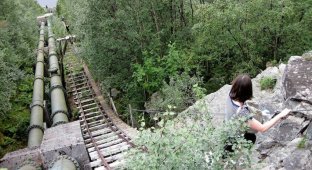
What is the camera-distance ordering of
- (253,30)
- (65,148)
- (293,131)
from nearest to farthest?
→ (293,131), (65,148), (253,30)

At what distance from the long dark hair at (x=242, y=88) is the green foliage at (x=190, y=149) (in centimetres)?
40

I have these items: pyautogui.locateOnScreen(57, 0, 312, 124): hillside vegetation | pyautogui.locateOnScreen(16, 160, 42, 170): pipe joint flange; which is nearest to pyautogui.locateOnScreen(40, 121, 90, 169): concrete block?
pyautogui.locateOnScreen(16, 160, 42, 170): pipe joint flange

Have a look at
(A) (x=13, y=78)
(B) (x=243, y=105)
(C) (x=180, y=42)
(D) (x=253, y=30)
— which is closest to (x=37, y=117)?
(A) (x=13, y=78)

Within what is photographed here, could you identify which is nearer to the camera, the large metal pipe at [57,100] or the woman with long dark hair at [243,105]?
the woman with long dark hair at [243,105]

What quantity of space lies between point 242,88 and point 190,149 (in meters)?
1.25

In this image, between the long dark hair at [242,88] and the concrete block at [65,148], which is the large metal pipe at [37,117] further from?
the long dark hair at [242,88]

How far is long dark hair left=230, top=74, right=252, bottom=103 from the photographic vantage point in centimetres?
557

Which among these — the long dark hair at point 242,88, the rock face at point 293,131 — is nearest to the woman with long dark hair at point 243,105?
the long dark hair at point 242,88

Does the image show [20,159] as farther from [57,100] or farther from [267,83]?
[267,83]

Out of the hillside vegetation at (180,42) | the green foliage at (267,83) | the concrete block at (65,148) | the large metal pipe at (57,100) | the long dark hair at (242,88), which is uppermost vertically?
the hillside vegetation at (180,42)

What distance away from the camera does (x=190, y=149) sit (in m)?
5.84

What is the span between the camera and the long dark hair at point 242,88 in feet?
18.3

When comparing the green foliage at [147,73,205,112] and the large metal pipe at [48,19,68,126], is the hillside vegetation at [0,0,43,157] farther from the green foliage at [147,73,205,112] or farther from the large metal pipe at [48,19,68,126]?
the green foliage at [147,73,205,112]

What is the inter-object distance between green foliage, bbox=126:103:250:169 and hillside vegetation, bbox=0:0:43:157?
12114 millimetres
